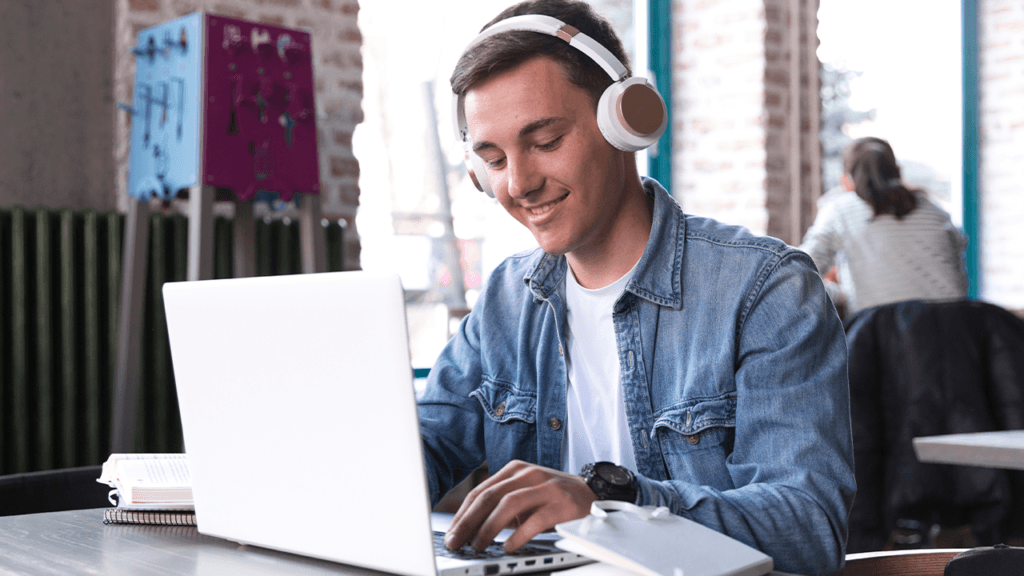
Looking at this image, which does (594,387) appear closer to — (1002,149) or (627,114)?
(627,114)

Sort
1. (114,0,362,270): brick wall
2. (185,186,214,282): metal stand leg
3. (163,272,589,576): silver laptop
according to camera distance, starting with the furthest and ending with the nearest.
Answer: (114,0,362,270): brick wall < (185,186,214,282): metal stand leg < (163,272,589,576): silver laptop

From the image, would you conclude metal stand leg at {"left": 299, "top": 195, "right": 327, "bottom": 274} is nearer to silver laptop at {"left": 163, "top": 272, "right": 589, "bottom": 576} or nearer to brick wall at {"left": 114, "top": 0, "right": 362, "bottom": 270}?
brick wall at {"left": 114, "top": 0, "right": 362, "bottom": 270}

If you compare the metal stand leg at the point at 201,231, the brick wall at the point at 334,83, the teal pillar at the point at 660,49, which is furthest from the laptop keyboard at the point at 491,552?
the teal pillar at the point at 660,49

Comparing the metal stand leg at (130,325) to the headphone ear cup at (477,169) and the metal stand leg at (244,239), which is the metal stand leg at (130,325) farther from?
the headphone ear cup at (477,169)

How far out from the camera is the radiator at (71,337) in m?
2.42

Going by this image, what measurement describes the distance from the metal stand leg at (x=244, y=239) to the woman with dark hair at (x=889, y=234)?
206cm

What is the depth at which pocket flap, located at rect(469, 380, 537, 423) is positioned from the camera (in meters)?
1.34

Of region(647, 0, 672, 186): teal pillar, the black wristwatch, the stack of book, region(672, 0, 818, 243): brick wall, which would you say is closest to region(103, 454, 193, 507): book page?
the stack of book

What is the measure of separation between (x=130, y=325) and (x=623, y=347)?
64.6 inches

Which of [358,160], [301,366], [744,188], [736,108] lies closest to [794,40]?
[736,108]

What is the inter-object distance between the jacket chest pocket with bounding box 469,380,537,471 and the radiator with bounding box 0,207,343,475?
1515 mm

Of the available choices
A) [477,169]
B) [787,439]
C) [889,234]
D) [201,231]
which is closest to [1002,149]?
[889,234]

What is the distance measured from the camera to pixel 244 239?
267cm

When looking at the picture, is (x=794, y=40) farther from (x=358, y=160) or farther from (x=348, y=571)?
(x=348, y=571)
